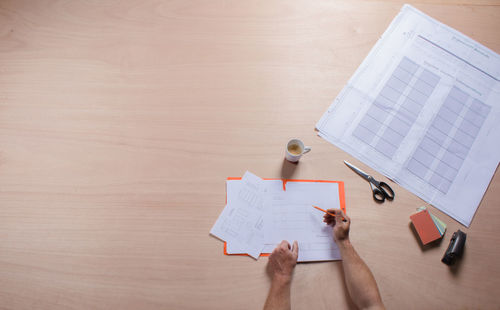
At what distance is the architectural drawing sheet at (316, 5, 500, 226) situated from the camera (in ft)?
2.93

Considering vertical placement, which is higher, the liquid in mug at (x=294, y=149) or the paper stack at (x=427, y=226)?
the liquid in mug at (x=294, y=149)

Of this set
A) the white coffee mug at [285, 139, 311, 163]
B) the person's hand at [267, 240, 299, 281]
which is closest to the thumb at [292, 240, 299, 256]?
the person's hand at [267, 240, 299, 281]

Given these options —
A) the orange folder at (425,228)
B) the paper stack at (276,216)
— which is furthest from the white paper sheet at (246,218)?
the orange folder at (425,228)

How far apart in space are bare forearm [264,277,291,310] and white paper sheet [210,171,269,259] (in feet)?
0.29

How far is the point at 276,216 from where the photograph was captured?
2.79ft

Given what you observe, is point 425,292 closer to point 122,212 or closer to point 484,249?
point 484,249

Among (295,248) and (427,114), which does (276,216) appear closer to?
(295,248)

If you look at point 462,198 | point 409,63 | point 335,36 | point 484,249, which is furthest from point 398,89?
point 484,249

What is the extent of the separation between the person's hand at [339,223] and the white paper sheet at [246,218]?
0.58 feet

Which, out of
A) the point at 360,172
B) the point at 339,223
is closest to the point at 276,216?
the point at 339,223

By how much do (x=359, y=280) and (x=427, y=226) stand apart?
25 centimetres

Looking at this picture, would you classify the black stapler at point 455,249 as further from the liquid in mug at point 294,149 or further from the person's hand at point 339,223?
the liquid in mug at point 294,149

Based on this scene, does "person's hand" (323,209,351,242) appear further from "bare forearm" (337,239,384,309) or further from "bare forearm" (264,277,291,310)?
"bare forearm" (264,277,291,310)

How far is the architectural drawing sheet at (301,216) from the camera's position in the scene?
82 cm
